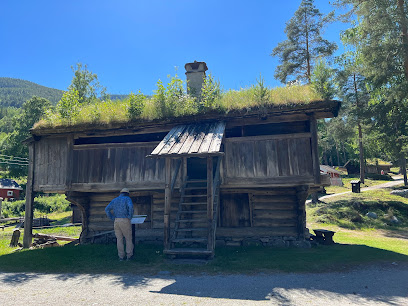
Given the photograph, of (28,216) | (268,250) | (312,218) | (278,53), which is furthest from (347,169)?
(28,216)

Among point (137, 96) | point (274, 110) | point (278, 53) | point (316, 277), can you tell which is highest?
point (278, 53)

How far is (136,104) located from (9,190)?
143ft

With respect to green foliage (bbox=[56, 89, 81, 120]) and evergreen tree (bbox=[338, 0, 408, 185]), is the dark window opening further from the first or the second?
evergreen tree (bbox=[338, 0, 408, 185])

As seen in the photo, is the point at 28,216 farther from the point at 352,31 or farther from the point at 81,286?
the point at 352,31

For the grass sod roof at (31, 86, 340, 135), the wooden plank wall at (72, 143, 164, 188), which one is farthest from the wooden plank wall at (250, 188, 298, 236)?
the wooden plank wall at (72, 143, 164, 188)

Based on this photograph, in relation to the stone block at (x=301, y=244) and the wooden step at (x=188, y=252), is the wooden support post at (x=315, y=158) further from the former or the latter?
the wooden step at (x=188, y=252)

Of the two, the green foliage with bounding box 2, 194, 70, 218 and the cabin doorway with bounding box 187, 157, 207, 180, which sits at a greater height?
the cabin doorway with bounding box 187, 157, 207, 180

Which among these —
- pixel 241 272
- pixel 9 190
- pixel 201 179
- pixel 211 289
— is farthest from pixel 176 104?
pixel 9 190

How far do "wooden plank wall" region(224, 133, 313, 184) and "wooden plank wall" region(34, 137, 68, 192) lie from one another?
6986 millimetres

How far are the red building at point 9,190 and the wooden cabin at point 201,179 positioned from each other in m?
38.8

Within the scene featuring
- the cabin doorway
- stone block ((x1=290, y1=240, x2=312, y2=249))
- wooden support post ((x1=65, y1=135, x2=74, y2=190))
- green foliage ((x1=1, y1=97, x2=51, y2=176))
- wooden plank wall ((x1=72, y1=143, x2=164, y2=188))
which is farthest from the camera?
green foliage ((x1=1, y1=97, x2=51, y2=176))

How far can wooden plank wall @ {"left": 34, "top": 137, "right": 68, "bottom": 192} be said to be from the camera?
12383 millimetres

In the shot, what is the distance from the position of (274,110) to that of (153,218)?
6936 mm

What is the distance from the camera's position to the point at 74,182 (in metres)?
12.2
